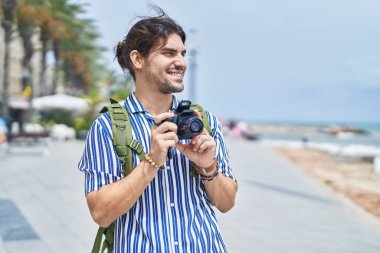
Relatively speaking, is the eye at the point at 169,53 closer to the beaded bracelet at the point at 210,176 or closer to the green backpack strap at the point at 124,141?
the green backpack strap at the point at 124,141

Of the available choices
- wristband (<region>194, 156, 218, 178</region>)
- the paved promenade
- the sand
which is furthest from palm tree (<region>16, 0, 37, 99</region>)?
wristband (<region>194, 156, 218, 178</region>)

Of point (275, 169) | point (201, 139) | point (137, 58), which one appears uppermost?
point (137, 58)

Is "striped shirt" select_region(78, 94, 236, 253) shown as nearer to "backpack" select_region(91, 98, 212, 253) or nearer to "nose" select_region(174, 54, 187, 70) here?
"backpack" select_region(91, 98, 212, 253)

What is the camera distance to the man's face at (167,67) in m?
1.82

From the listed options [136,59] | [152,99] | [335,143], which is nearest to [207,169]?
[152,99]

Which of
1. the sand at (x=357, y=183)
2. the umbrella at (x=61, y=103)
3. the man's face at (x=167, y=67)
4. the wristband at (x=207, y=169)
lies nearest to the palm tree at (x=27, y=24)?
the umbrella at (x=61, y=103)

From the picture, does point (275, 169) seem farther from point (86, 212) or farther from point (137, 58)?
point (137, 58)

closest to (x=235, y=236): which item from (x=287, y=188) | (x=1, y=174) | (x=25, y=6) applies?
(x=287, y=188)

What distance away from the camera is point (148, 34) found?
6.04 feet

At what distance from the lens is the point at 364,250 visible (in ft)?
19.5

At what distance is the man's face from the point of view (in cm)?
182

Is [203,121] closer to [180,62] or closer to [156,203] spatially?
[180,62]

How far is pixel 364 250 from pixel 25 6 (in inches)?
897

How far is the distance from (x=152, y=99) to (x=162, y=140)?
1.02 ft
